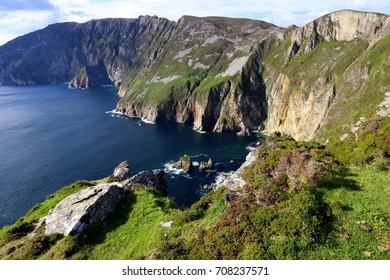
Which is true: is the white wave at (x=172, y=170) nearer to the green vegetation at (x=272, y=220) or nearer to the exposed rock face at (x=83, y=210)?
the green vegetation at (x=272, y=220)

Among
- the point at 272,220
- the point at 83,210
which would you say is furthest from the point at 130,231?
the point at 272,220

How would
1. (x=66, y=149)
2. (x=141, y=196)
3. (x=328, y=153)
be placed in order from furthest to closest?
1. (x=66, y=149)
2. (x=141, y=196)
3. (x=328, y=153)

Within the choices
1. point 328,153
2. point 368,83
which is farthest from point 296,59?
point 328,153

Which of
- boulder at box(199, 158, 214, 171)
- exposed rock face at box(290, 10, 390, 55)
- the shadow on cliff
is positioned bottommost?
boulder at box(199, 158, 214, 171)

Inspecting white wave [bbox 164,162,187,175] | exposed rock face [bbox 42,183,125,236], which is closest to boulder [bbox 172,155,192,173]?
white wave [bbox 164,162,187,175]

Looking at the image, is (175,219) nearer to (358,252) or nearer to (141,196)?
(141,196)

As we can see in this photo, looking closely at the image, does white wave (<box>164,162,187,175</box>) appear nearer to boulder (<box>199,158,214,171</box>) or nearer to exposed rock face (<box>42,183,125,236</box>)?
boulder (<box>199,158,214,171</box>)
